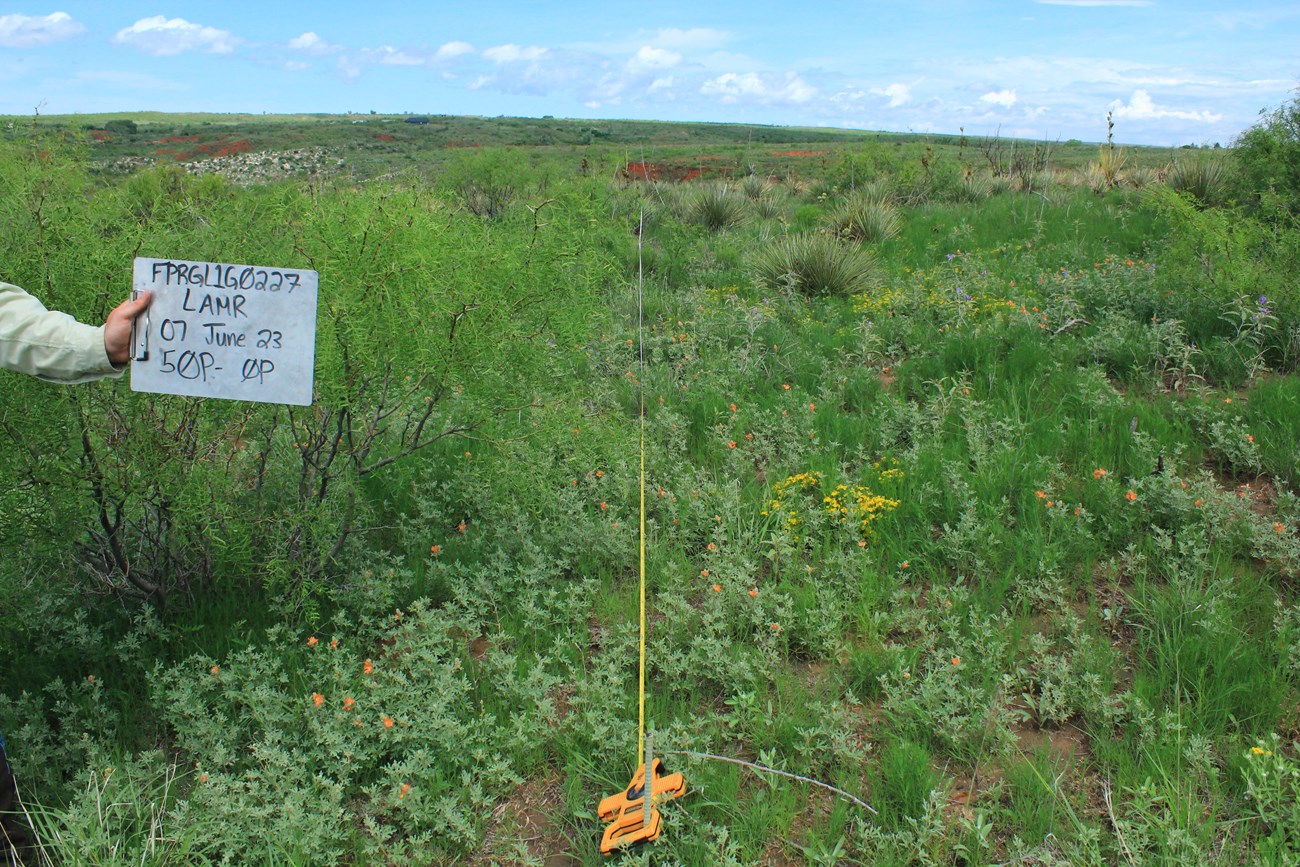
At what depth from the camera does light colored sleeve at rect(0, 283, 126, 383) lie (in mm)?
2174

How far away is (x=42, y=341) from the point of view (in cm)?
218

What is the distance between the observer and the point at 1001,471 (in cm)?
433

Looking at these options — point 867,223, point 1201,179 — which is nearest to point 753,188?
point 867,223

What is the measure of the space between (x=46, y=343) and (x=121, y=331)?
217 millimetres

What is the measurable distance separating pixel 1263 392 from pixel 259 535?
501cm

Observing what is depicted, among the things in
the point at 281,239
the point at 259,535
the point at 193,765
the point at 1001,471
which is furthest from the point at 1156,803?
the point at 281,239

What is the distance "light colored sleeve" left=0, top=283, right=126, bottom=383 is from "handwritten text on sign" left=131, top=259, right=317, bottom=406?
0.27m

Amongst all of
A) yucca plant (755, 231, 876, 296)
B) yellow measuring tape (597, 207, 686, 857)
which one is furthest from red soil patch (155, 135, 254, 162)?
yellow measuring tape (597, 207, 686, 857)

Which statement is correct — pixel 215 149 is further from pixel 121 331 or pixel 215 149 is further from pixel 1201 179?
pixel 121 331

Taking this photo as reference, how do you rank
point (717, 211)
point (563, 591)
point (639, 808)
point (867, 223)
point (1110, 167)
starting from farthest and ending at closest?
point (1110, 167)
point (717, 211)
point (867, 223)
point (563, 591)
point (639, 808)

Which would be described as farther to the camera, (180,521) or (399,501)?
(399,501)

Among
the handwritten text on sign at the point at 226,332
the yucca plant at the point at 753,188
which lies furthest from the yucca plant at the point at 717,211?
the handwritten text on sign at the point at 226,332

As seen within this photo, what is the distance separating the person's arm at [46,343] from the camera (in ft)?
7.14

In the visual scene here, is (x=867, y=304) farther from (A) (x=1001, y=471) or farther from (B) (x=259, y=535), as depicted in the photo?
(B) (x=259, y=535)
